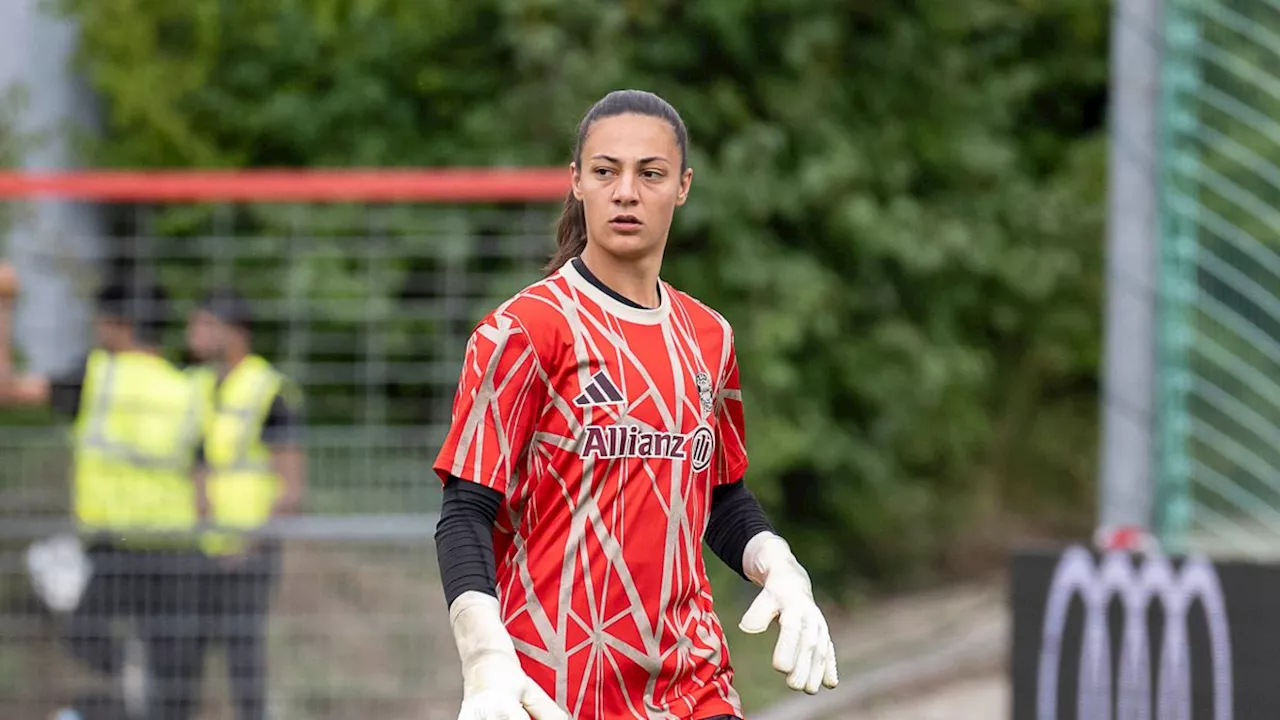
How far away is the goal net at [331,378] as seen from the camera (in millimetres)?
8070

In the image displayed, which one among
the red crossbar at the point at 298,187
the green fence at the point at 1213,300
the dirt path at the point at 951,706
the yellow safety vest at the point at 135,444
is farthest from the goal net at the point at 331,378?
the dirt path at the point at 951,706

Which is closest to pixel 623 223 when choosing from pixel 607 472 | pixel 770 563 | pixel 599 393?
pixel 599 393

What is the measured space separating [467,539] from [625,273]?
0.56m

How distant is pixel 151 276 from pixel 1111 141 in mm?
3912

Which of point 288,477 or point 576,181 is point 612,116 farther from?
point 288,477

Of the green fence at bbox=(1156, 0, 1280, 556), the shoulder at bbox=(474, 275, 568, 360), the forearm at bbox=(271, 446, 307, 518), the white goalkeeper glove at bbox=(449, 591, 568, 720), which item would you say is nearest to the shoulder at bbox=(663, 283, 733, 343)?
the shoulder at bbox=(474, 275, 568, 360)

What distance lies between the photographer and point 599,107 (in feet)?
11.7

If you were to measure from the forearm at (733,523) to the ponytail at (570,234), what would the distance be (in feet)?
1.72

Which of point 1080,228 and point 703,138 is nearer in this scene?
point 703,138

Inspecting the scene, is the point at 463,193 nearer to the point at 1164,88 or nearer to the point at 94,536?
the point at 94,536

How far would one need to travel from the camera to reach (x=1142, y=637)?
6320 mm

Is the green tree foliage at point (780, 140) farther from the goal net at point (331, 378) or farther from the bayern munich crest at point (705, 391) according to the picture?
the bayern munich crest at point (705, 391)

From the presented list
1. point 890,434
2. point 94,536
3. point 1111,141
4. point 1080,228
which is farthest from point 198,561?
point 1080,228

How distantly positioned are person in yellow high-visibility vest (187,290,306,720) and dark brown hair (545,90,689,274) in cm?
446
